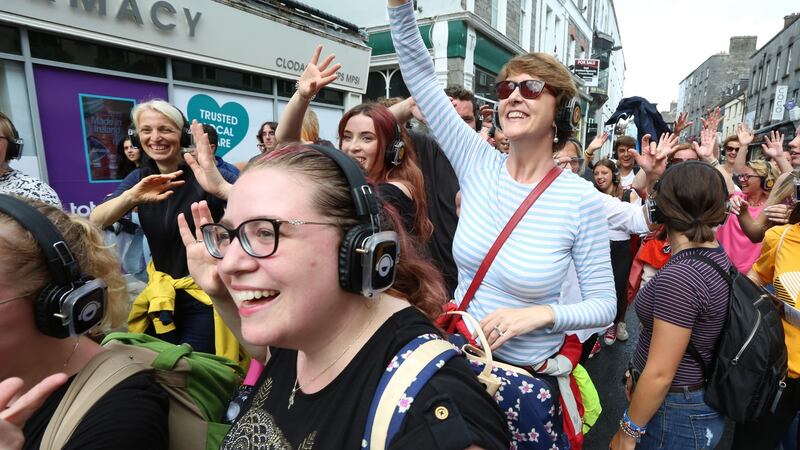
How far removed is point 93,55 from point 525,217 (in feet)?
22.0

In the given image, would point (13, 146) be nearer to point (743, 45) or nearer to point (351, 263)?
point (351, 263)

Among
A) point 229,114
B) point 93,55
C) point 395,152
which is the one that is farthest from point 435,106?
point 229,114

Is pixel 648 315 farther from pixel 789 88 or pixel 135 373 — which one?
pixel 789 88

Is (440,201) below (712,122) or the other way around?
below

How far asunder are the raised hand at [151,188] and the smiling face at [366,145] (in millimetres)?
1045

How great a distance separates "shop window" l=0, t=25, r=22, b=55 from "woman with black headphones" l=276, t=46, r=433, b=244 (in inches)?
185

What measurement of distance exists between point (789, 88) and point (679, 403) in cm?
3772

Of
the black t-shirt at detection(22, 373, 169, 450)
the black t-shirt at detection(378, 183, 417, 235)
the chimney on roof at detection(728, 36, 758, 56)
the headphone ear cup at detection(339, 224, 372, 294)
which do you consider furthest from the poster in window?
the chimney on roof at detection(728, 36, 758, 56)

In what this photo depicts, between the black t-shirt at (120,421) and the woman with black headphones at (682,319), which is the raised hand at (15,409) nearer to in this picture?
the black t-shirt at (120,421)

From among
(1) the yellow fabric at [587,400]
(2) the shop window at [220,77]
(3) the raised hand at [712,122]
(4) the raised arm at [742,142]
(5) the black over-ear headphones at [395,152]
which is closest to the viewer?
(1) the yellow fabric at [587,400]

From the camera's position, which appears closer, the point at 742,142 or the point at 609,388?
the point at 609,388

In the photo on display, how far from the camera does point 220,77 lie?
759 cm

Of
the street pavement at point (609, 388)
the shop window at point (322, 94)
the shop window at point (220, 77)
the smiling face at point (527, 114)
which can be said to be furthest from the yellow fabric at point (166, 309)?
the shop window at point (322, 94)

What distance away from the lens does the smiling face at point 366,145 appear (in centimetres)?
268
